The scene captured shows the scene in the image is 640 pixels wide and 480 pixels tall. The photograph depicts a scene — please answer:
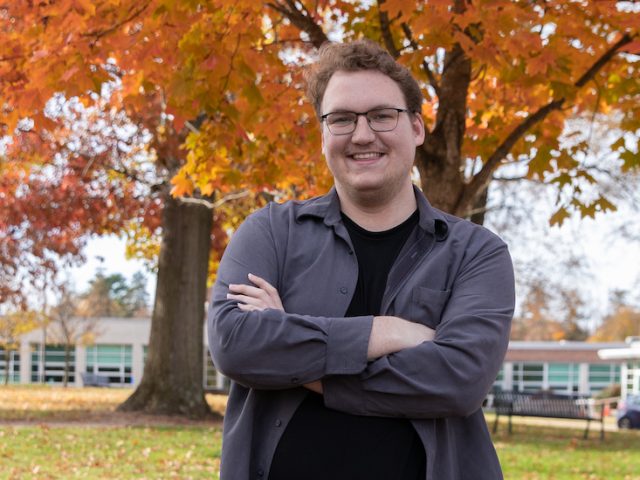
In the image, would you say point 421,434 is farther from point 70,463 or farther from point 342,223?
point 70,463

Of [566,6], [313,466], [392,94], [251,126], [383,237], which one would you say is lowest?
[313,466]

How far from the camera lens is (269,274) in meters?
3.06

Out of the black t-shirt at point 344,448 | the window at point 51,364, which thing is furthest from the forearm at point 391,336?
the window at point 51,364

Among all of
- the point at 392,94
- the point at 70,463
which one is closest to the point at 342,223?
the point at 392,94

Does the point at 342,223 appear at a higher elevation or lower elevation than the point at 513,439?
higher

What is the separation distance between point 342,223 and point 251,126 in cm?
553

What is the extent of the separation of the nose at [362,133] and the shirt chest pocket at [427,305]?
483mm

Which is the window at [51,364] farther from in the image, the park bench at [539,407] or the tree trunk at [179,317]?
the park bench at [539,407]

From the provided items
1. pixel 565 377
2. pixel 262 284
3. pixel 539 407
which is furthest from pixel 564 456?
pixel 565 377

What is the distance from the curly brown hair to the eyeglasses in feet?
0.34

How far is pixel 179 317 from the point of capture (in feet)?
62.8

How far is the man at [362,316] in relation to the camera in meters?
2.80

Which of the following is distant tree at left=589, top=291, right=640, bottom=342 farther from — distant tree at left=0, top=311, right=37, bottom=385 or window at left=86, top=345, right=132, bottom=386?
distant tree at left=0, top=311, right=37, bottom=385

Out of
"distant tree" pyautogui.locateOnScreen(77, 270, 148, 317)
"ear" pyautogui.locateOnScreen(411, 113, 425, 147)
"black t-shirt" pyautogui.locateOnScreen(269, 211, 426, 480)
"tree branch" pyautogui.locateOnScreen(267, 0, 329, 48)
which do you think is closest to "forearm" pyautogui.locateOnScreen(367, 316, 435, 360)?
"black t-shirt" pyautogui.locateOnScreen(269, 211, 426, 480)
